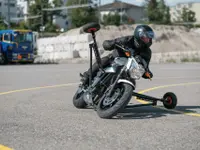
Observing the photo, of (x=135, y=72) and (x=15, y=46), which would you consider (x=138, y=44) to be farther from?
(x=15, y=46)

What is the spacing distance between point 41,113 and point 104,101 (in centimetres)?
123

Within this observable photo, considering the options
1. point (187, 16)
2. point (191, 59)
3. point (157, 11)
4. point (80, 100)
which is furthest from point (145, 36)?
point (187, 16)

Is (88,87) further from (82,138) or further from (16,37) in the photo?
(16,37)

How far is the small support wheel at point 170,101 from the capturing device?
8.25 m

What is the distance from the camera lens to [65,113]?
8.02 metres

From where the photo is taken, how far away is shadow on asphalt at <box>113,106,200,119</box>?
7625 mm

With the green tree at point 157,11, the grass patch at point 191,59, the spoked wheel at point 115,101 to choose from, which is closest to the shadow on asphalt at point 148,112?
the spoked wheel at point 115,101

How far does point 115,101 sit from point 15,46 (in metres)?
26.9

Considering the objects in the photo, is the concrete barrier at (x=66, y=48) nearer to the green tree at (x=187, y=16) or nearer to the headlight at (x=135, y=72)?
the headlight at (x=135, y=72)

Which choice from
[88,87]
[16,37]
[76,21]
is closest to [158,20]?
[76,21]

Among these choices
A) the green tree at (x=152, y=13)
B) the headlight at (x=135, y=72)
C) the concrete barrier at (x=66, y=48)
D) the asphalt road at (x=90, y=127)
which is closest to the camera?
the asphalt road at (x=90, y=127)

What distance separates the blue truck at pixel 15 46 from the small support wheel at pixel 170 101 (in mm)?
25192

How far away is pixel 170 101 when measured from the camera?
27.2ft

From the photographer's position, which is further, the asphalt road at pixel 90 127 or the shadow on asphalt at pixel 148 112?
the shadow on asphalt at pixel 148 112
